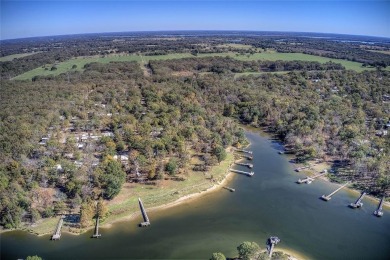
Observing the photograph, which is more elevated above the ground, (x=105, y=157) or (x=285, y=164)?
(x=105, y=157)

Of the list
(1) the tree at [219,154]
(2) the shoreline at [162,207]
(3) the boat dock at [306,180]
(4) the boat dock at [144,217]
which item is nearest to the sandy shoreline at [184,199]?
(2) the shoreline at [162,207]

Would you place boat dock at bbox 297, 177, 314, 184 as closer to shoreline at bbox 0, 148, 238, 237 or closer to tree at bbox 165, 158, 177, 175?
shoreline at bbox 0, 148, 238, 237

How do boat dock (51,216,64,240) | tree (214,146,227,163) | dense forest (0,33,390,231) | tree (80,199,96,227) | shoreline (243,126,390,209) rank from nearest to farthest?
boat dock (51,216,64,240), tree (80,199,96,227), dense forest (0,33,390,231), shoreline (243,126,390,209), tree (214,146,227,163)

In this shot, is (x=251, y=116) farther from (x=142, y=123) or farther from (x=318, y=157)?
(x=142, y=123)

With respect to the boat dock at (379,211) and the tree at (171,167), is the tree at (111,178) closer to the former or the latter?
the tree at (171,167)

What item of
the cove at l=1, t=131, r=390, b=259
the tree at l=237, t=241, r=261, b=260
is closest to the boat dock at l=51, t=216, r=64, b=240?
the cove at l=1, t=131, r=390, b=259

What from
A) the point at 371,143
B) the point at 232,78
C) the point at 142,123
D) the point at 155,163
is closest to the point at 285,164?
the point at 371,143
